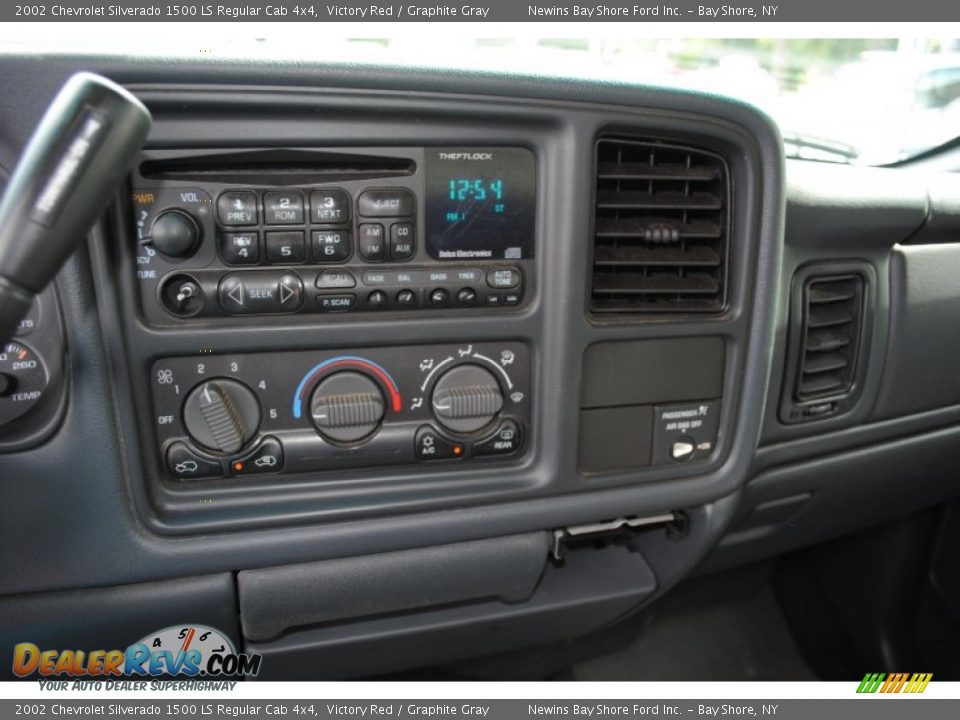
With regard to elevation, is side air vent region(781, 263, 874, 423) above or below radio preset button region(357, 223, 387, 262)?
below

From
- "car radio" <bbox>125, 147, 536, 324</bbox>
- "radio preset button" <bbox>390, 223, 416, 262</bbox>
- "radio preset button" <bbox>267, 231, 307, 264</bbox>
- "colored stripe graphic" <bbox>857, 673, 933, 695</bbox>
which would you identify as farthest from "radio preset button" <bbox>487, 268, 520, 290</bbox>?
"colored stripe graphic" <bbox>857, 673, 933, 695</bbox>

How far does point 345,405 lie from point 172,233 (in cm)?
28

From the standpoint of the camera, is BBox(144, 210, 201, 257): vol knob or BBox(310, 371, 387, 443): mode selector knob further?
BBox(310, 371, 387, 443): mode selector knob

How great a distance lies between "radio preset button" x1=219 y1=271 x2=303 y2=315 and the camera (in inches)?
33.1

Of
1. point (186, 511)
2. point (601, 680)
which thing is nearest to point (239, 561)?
point (186, 511)

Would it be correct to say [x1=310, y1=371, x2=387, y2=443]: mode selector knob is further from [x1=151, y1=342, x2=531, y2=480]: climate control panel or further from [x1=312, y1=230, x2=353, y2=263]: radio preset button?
[x1=312, y1=230, x2=353, y2=263]: radio preset button

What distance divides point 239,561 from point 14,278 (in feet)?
1.56

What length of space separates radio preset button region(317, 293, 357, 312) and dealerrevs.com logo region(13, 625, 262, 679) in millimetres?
492

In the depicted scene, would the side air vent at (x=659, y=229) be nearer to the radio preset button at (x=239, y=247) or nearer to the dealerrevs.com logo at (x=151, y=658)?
the radio preset button at (x=239, y=247)

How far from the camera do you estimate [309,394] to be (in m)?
0.91

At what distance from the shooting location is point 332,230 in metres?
0.85

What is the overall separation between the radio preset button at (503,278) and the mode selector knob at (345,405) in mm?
200

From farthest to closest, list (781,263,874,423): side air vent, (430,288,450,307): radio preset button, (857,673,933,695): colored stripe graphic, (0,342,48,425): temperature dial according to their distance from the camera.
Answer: (857,673,933,695): colored stripe graphic → (781,263,874,423): side air vent → (430,288,450,307): radio preset button → (0,342,48,425): temperature dial

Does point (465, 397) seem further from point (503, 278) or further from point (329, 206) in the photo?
point (329, 206)
